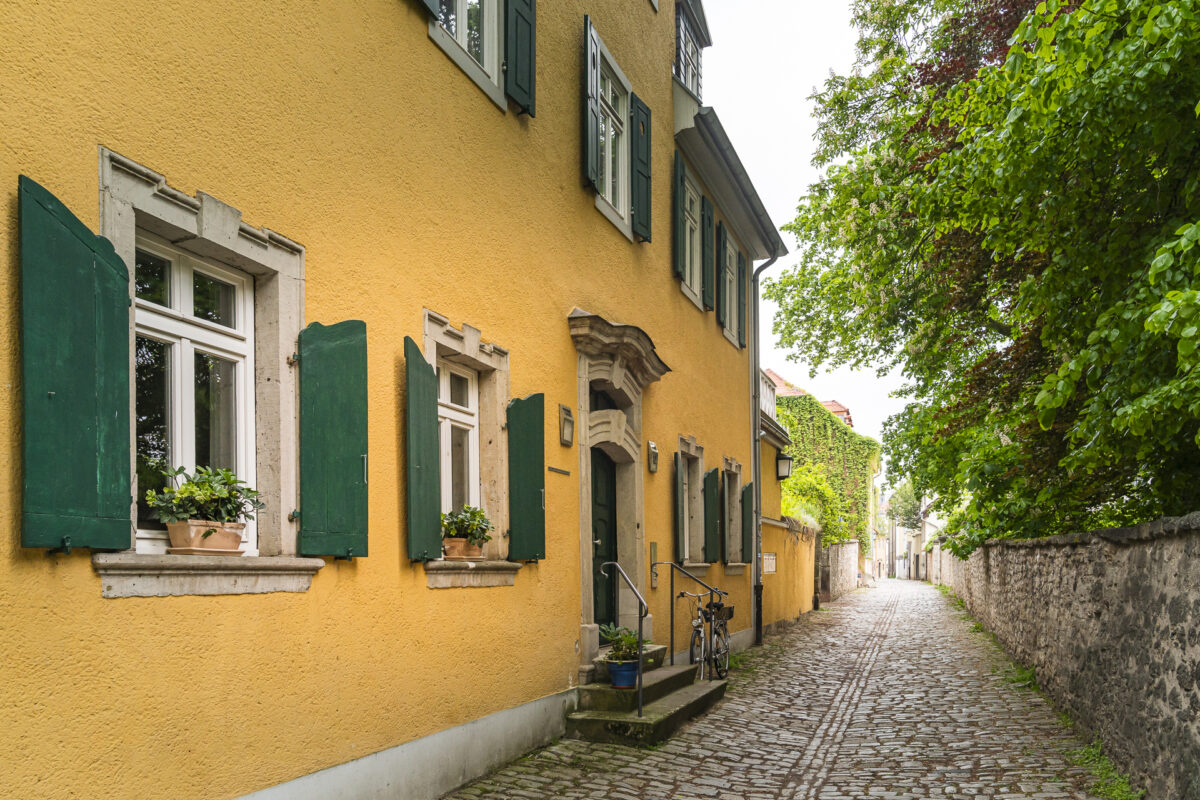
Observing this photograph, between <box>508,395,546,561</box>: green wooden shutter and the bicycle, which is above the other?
<box>508,395,546,561</box>: green wooden shutter

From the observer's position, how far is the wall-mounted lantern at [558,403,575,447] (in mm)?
8484

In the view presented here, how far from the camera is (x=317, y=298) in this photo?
529 cm

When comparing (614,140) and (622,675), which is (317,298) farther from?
(614,140)

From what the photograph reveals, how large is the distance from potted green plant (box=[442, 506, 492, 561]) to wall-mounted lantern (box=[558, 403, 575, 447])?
169 cm

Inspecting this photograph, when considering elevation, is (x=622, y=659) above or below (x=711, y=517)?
below

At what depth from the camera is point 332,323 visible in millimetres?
5402

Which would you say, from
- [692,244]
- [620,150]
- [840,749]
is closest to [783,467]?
[692,244]

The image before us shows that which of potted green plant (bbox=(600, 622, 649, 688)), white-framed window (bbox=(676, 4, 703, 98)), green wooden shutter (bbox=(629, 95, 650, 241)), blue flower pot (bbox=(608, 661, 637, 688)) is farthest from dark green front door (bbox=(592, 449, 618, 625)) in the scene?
white-framed window (bbox=(676, 4, 703, 98))

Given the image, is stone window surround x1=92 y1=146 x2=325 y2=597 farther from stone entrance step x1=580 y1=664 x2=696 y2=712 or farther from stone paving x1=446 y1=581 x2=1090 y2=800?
stone entrance step x1=580 y1=664 x2=696 y2=712

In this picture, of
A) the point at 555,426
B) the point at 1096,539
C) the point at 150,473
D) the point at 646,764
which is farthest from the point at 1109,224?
the point at 150,473

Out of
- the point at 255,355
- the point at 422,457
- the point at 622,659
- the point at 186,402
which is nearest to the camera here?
the point at 186,402

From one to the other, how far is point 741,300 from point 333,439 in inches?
485

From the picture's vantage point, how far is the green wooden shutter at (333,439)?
504 centimetres

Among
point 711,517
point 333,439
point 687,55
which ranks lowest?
point 711,517
